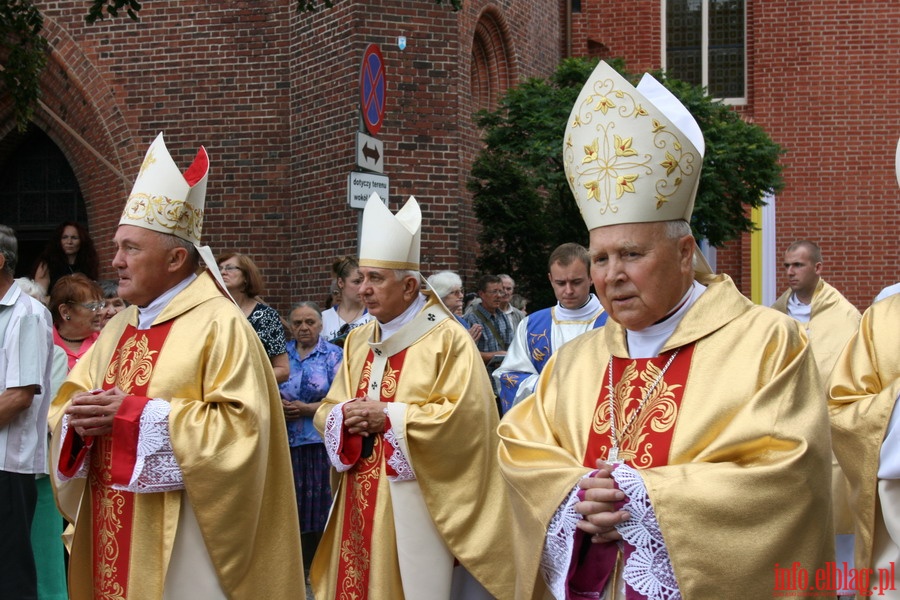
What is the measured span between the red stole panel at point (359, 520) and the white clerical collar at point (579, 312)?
154 centimetres

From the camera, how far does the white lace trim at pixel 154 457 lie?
398 cm

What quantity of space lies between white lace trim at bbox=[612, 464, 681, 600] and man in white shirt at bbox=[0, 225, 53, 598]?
306 centimetres

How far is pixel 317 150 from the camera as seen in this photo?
12.2 metres

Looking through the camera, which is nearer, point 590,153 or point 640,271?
point 640,271

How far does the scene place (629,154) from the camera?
128 inches

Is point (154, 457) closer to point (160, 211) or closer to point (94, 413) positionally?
point (94, 413)

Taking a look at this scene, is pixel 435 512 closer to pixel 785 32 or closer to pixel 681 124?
pixel 681 124

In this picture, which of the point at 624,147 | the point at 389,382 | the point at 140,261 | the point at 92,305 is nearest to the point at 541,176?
the point at 92,305

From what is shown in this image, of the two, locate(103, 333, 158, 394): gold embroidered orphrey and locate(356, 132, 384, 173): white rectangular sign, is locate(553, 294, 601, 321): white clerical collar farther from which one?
locate(103, 333, 158, 394): gold embroidered orphrey

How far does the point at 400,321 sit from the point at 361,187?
2581 millimetres

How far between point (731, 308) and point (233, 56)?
413 inches

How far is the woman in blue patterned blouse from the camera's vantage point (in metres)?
6.96

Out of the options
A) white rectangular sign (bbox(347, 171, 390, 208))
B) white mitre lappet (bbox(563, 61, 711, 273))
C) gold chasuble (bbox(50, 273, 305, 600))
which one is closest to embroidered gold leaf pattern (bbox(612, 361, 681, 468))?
white mitre lappet (bbox(563, 61, 711, 273))

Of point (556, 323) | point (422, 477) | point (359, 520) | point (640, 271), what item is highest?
point (640, 271)
